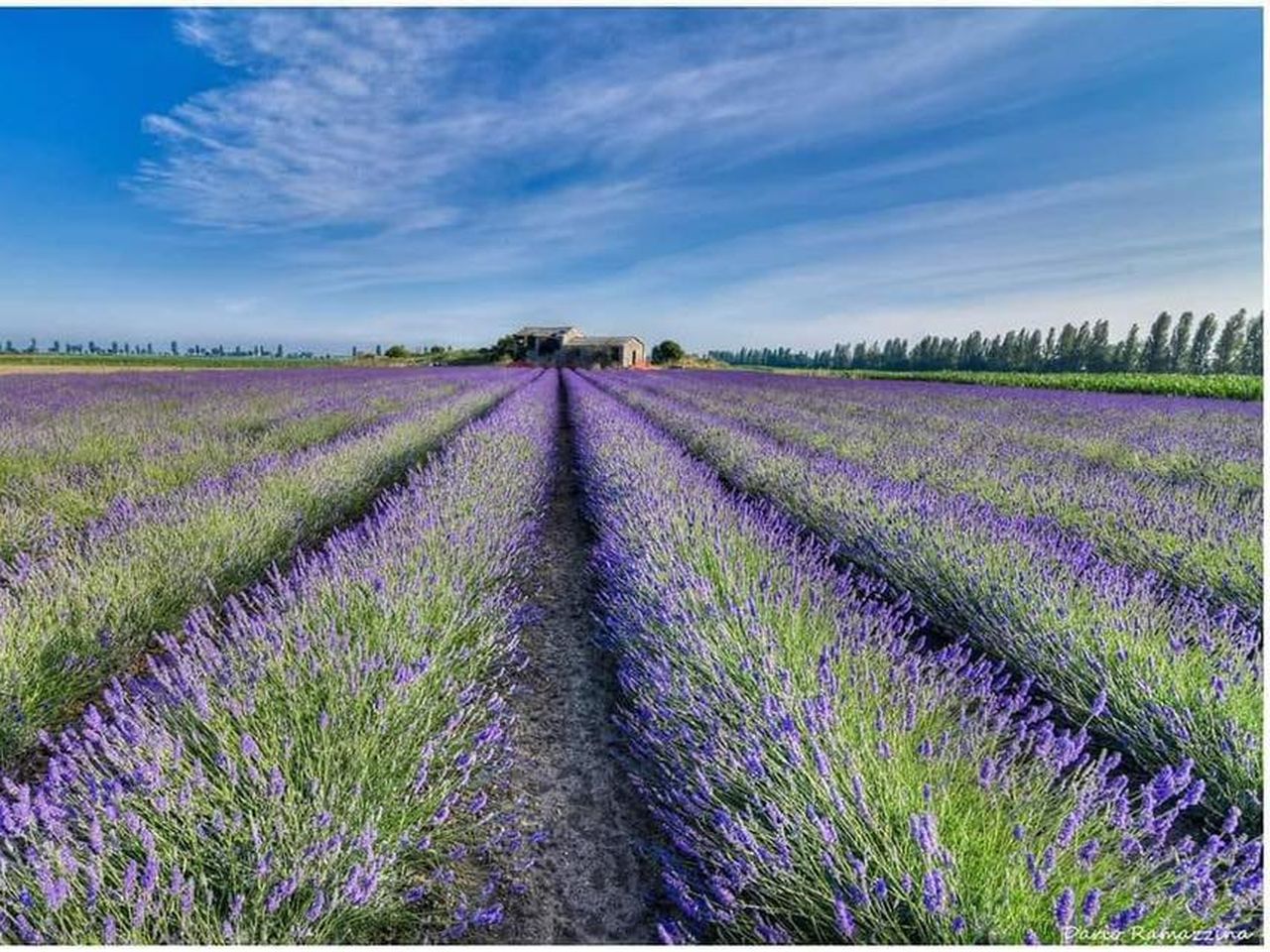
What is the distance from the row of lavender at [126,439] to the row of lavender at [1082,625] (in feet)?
16.4

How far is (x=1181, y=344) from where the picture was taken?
7031cm

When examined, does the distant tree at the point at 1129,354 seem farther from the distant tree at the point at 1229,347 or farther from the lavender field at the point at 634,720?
the lavender field at the point at 634,720

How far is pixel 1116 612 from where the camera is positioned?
2.46 m

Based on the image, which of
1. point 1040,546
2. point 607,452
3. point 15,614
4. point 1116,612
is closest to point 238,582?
point 15,614

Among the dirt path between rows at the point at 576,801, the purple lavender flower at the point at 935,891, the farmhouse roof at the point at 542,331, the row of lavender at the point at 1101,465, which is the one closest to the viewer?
the purple lavender flower at the point at 935,891

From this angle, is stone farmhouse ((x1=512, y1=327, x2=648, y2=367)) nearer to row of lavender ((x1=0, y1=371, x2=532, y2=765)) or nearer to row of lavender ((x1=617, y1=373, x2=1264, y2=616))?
row of lavender ((x1=617, y1=373, x2=1264, y2=616))

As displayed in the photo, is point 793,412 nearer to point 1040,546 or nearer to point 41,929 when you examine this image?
point 1040,546

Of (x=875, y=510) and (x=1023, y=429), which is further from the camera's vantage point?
(x=1023, y=429)

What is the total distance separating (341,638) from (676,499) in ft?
8.33

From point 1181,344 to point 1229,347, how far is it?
167 inches

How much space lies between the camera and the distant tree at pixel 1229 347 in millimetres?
66375

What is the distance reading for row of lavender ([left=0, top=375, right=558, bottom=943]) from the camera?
123cm

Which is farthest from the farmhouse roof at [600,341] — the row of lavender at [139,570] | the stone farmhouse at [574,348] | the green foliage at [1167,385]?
the row of lavender at [139,570]

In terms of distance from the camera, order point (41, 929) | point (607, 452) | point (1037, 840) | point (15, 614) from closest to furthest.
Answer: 1. point (41, 929)
2. point (1037, 840)
3. point (15, 614)
4. point (607, 452)
